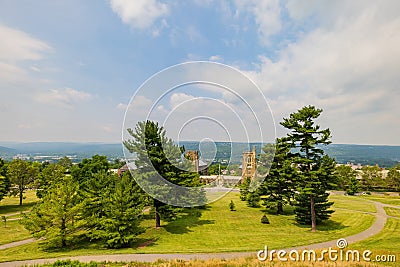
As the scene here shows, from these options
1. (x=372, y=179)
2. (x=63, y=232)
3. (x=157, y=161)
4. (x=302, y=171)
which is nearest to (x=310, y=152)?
(x=302, y=171)

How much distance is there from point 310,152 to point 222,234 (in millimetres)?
10383

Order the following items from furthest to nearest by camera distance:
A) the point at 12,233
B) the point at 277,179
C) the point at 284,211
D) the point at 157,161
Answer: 1. the point at 284,211
2. the point at 277,179
3. the point at 12,233
4. the point at 157,161

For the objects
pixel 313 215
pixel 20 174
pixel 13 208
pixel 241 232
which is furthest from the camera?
pixel 20 174

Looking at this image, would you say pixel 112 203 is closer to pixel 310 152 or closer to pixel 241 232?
pixel 241 232

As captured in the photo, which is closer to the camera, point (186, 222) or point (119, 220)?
point (119, 220)

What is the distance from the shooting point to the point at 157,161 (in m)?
Answer: 21.1

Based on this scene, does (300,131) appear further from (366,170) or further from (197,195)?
(366,170)

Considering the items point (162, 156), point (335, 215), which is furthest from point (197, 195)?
point (335, 215)

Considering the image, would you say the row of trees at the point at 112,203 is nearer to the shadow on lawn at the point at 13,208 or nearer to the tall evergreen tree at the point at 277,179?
the tall evergreen tree at the point at 277,179

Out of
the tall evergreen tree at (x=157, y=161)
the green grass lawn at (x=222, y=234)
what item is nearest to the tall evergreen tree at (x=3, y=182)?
the green grass lawn at (x=222, y=234)

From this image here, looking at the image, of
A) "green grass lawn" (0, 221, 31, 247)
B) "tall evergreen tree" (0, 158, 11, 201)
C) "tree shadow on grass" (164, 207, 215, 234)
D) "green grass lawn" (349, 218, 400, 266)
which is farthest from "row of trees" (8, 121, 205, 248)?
"tall evergreen tree" (0, 158, 11, 201)

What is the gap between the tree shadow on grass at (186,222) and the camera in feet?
72.3

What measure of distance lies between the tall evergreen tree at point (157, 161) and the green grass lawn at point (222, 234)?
2.85 metres

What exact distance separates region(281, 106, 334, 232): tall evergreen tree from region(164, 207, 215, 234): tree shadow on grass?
974 centimetres
